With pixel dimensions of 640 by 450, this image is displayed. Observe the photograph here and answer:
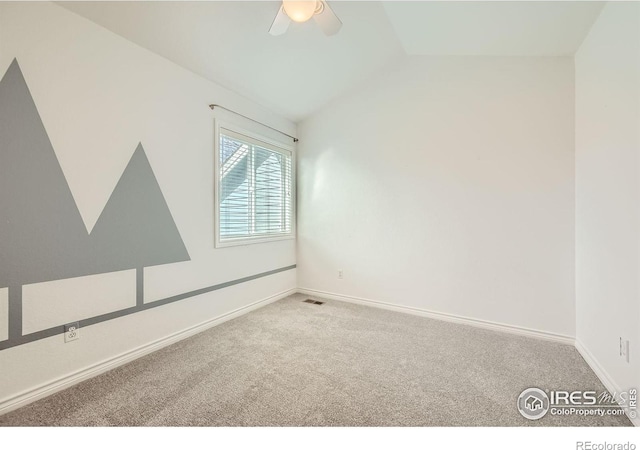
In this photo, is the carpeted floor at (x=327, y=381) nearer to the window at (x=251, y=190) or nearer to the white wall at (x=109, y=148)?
the white wall at (x=109, y=148)

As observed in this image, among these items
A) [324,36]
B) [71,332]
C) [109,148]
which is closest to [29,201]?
[109,148]

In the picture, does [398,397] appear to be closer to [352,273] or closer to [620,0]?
[352,273]

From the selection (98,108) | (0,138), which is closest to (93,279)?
(0,138)

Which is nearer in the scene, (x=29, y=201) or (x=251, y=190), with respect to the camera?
(x=29, y=201)

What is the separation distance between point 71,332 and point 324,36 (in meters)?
3.12

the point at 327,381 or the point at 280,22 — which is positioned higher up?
the point at 280,22

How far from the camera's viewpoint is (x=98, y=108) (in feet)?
6.46

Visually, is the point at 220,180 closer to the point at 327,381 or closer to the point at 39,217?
the point at 39,217

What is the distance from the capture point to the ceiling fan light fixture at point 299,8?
1723mm

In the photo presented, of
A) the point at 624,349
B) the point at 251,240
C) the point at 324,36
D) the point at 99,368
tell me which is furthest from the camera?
the point at 251,240

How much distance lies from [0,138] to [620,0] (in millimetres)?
3799

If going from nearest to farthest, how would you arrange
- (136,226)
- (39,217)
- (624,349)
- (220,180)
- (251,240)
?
1. (624,349)
2. (39,217)
3. (136,226)
4. (220,180)
5. (251,240)

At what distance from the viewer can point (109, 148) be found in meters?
2.02
